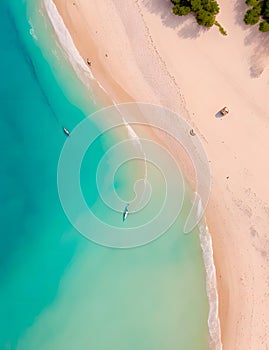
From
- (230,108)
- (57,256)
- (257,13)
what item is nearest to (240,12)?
(257,13)

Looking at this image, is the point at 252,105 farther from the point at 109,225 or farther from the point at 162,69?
the point at 109,225

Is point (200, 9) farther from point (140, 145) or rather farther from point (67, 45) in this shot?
point (140, 145)

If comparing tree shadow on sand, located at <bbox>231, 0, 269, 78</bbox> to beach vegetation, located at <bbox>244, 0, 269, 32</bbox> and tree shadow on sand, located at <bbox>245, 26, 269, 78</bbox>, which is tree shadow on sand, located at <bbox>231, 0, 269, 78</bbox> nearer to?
tree shadow on sand, located at <bbox>245, 26, 269, 78</bbox>

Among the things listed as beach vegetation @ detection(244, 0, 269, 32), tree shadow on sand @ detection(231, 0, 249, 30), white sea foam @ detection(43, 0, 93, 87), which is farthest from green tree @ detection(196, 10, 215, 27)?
white sea foam @ detection(43, 0, 93, 87)

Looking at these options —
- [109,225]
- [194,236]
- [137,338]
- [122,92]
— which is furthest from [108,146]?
[137,338]

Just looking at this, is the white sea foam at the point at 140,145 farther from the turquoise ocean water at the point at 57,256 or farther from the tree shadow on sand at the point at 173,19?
the tree shadow on sand at the point at 173,19
